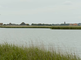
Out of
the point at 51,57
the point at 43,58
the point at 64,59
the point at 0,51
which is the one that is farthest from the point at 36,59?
the point at 0,51

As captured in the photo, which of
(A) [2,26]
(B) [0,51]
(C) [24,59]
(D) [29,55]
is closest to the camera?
(C) [24,59]

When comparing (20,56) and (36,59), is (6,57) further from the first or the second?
(36,59)

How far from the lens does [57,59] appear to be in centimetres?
864

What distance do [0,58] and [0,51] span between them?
5.24 feet

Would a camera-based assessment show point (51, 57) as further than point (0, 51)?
No

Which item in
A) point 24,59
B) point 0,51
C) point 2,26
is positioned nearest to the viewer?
point 24,59

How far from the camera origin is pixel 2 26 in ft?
418

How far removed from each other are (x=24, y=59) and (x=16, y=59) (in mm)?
497

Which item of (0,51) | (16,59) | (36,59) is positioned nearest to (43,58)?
(36,59)

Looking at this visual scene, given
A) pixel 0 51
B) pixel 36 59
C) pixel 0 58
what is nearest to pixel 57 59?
pixel 36 59

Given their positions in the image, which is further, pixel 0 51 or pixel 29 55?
pixel 0 51

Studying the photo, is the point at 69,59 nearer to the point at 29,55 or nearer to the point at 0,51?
the point at 29,55

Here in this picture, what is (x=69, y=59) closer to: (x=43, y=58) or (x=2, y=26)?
(x=43, y=58)

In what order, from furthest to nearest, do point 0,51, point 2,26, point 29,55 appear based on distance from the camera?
point 2,26
point 0,51
point 29,55
